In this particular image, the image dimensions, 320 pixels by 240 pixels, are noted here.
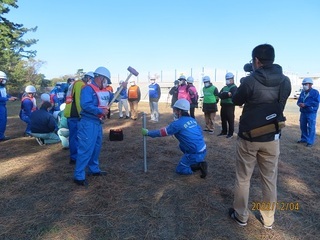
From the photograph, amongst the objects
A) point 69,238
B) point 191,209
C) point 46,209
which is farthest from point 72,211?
point 191,209

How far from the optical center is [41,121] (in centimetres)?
751

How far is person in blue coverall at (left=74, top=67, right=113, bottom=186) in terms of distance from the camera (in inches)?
178

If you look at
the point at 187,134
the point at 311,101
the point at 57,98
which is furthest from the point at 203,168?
the point at 57,98

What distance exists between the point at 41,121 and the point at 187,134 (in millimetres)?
4574

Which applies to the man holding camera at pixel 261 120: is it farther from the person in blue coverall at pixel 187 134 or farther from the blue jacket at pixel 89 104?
the blue jacket at pixel 89 104

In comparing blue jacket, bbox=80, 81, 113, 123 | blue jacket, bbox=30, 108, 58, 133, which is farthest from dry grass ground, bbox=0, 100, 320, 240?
blue jacket, bbox=80, 81, 113, 123

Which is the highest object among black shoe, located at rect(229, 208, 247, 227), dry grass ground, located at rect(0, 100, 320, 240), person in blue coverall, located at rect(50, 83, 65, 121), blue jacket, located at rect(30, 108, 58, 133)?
person in blue coverall, located at rect(50, 83, 65, 121)

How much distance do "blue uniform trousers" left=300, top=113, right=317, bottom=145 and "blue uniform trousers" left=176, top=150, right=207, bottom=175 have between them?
4.47m

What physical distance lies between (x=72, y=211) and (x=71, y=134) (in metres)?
2.28

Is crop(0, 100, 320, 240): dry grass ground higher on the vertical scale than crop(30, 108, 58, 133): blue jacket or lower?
lower

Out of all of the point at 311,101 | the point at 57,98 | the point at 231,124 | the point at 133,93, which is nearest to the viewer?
the point at 311,101

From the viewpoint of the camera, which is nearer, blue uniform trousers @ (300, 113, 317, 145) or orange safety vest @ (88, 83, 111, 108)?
orange safety vest @ (88, 83, 111, 108)

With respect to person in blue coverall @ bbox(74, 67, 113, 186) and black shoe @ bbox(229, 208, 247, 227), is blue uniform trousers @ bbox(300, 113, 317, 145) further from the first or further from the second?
person in blue coverall @ bbox(74, 67, 113, 186)

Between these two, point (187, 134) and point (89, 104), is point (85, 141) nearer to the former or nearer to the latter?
point (89, 104)
